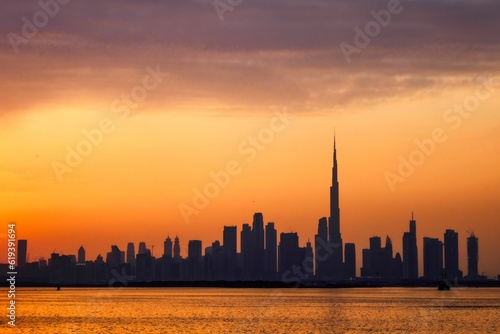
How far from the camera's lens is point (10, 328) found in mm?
117562

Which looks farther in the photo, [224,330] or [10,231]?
[224,330]

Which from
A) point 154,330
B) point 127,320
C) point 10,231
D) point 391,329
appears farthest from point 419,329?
point 10,231

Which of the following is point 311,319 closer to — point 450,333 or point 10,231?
point 450,333

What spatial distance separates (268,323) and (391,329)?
20393 millimetres

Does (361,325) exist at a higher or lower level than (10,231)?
lower

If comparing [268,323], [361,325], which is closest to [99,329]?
[268,323]

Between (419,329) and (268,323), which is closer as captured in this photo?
(419,329)

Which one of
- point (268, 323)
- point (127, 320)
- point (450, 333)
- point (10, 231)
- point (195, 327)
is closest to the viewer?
point (10, 231)

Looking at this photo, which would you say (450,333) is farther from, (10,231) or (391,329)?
(10,231)

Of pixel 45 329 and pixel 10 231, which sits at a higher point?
pixel 10 231

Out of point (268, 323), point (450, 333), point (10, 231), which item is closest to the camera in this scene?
point (10, 231)

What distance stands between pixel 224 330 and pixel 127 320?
97.2 feet

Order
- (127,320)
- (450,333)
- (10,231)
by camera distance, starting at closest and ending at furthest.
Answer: (10,231) → (450,333) → (127,320)

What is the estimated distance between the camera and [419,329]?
393 ft
